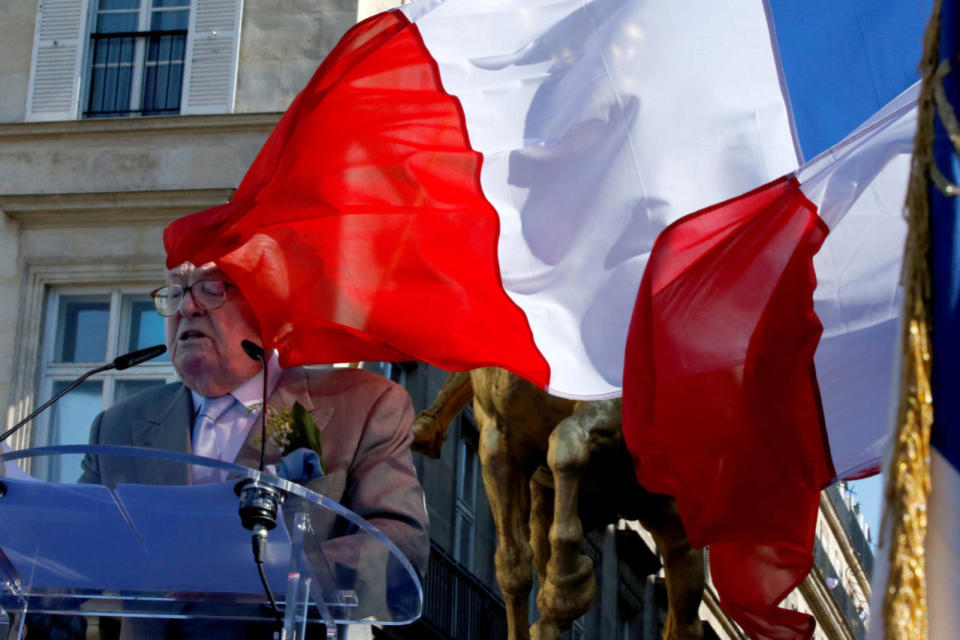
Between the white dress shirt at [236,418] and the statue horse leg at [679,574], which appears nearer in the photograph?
the white dress shirt at [236,418]

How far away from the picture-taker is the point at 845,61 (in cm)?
893

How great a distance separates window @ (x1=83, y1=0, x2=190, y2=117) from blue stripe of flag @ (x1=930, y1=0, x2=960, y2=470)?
12.1m

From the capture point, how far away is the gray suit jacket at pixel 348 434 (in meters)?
7.34

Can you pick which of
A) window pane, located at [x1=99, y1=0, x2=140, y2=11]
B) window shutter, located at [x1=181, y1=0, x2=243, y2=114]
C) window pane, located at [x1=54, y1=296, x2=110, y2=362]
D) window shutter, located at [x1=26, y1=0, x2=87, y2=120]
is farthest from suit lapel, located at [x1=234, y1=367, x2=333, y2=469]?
window pane, located at [x1=99, y1=0, x2=140, y2=11]

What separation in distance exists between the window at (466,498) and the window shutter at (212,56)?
3676mm

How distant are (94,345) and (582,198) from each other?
7.28m

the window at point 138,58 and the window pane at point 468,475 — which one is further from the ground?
the window at point 138,58

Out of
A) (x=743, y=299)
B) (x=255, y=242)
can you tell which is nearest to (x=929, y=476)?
(x=743, y=299)

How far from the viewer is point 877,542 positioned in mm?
4703

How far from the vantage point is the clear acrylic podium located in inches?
229

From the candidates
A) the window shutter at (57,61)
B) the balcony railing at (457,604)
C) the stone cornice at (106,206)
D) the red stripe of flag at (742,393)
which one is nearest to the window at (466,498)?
the balcony railing at (457,604)

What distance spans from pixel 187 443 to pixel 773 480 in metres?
2.26

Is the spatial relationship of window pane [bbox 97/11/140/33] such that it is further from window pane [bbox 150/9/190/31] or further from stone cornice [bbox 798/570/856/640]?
stone cornice [bbox 798/570/856/640]

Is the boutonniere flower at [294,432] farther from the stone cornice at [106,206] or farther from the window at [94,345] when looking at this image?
the stone cornice at [106,206]
